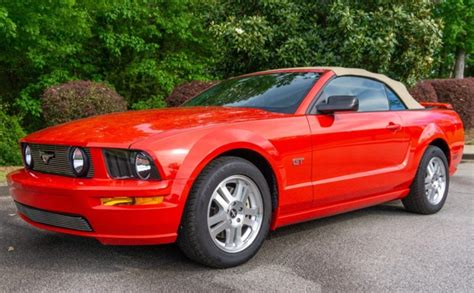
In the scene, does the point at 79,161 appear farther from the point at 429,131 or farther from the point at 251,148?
the point at 429,131

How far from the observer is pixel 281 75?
4938 millimetres

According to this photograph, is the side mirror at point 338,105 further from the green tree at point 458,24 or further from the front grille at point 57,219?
the green tree at point 458,24

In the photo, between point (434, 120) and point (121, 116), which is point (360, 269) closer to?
point (121, 116)

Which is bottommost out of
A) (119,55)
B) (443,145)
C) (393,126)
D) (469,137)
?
(469,137)

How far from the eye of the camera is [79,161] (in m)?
3.41

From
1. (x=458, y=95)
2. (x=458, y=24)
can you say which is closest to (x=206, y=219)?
(x=458, y=95)

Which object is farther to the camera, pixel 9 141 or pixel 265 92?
pixel 9 141

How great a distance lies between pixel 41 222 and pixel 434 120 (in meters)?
4.02

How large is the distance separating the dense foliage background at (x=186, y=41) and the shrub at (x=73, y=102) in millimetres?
139

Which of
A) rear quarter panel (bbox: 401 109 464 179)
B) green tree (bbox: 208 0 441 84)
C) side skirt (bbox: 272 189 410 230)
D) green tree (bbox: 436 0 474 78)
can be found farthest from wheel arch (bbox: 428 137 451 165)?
green tree (bbox: 436 0 474 78)

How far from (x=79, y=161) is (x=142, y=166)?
442mm

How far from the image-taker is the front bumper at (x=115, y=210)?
3.24 m

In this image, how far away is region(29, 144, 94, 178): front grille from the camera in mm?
3463

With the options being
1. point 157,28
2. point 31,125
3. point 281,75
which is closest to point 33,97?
point 31,125
